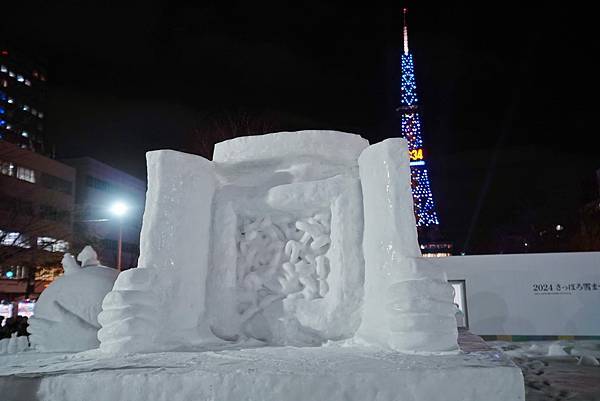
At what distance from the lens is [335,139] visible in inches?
148

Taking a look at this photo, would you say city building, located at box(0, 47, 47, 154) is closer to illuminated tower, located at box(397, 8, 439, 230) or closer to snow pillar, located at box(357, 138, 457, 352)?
illuminated tower, located at box(397, 8, 439, 230)

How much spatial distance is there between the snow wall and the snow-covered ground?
32 cm

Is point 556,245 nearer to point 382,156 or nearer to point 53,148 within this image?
point 382,156

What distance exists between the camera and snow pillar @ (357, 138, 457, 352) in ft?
9.05

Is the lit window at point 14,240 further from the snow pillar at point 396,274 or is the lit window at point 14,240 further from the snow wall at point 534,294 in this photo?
the snow pillar at point 396,274

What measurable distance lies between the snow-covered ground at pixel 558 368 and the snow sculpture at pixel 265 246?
3.62 m

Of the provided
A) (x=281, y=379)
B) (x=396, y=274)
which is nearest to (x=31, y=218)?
(x=396, y=274)

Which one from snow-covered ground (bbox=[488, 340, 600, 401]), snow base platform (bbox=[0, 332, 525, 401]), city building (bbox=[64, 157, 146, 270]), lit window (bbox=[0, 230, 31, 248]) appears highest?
city building (bbox=[64, 157, 146, 270])

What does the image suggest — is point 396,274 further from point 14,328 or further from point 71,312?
point 14,328

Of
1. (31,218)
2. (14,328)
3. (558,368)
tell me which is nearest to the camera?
(14,328)

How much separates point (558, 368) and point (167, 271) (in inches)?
279

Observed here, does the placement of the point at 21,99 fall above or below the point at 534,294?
above

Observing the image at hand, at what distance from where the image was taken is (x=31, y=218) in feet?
59.4

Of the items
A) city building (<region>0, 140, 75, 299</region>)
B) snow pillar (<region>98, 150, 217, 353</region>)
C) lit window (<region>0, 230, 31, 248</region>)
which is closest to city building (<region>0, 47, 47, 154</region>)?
city building (<region>0, 140, 75, 299</region>)
